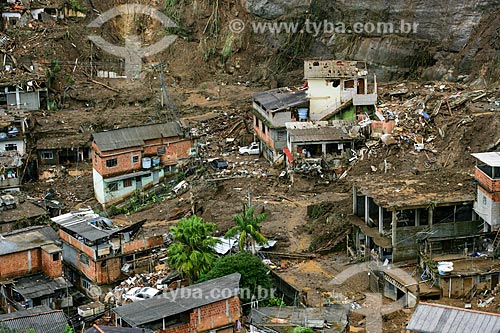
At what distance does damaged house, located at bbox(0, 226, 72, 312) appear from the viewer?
35.9m

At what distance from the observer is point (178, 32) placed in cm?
7100

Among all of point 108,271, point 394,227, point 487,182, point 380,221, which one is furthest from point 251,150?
point 487,182

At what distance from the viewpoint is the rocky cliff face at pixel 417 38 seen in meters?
55.8

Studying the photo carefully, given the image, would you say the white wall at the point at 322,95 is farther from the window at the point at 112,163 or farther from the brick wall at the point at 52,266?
the brick wall at the point at 52,266

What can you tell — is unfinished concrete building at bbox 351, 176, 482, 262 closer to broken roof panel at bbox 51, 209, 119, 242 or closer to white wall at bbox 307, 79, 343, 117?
broken roof panel at bbox 51, 209, 119, 242

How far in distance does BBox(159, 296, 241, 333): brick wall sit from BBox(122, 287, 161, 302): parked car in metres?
3.45

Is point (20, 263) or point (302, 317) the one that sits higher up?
point (20, 263)

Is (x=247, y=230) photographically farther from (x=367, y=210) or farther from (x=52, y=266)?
(x=52, y=266)

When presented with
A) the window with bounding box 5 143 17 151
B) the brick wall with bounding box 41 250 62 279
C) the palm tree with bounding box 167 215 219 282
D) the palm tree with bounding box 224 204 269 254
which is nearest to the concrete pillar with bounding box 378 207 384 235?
the palm tree with bounding box 224 204 269 254

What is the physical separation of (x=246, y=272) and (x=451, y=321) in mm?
8773

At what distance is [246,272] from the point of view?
35156 mm

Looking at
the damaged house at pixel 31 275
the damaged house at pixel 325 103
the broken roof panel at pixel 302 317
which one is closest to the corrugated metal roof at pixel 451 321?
the broken roof panel at pixel 302 317

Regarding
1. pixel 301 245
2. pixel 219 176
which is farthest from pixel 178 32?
pixel 301 245

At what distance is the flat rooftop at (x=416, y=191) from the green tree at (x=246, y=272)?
5.12 meters
